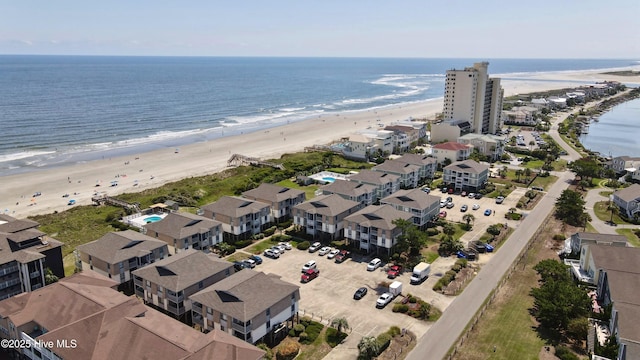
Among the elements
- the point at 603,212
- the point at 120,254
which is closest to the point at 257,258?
the point at 120,254

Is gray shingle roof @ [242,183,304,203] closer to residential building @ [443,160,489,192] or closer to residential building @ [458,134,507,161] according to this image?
residential building @ [443,160,489,192]

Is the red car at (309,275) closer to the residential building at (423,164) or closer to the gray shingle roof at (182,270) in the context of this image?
the gray shingle roof at (182,270)

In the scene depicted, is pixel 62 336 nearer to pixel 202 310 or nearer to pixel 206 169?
pixel 202 310

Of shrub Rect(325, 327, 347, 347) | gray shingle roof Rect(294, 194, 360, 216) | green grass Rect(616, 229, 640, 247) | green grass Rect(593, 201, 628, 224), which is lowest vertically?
shrub Rect(325, 327, 347, 347)

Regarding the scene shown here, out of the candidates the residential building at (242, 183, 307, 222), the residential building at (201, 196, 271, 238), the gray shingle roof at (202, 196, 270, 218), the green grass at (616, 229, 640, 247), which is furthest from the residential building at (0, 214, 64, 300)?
the green grass at (616, 229, 640, 247)

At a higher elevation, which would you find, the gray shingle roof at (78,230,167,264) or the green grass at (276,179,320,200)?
the gray shingle roof at (78,230,167,264)

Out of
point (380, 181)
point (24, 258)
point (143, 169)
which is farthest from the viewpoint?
point (143, 169)

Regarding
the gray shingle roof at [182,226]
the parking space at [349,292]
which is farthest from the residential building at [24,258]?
the parking space at [349,292]

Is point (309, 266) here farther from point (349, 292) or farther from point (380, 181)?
point (380, 181)
